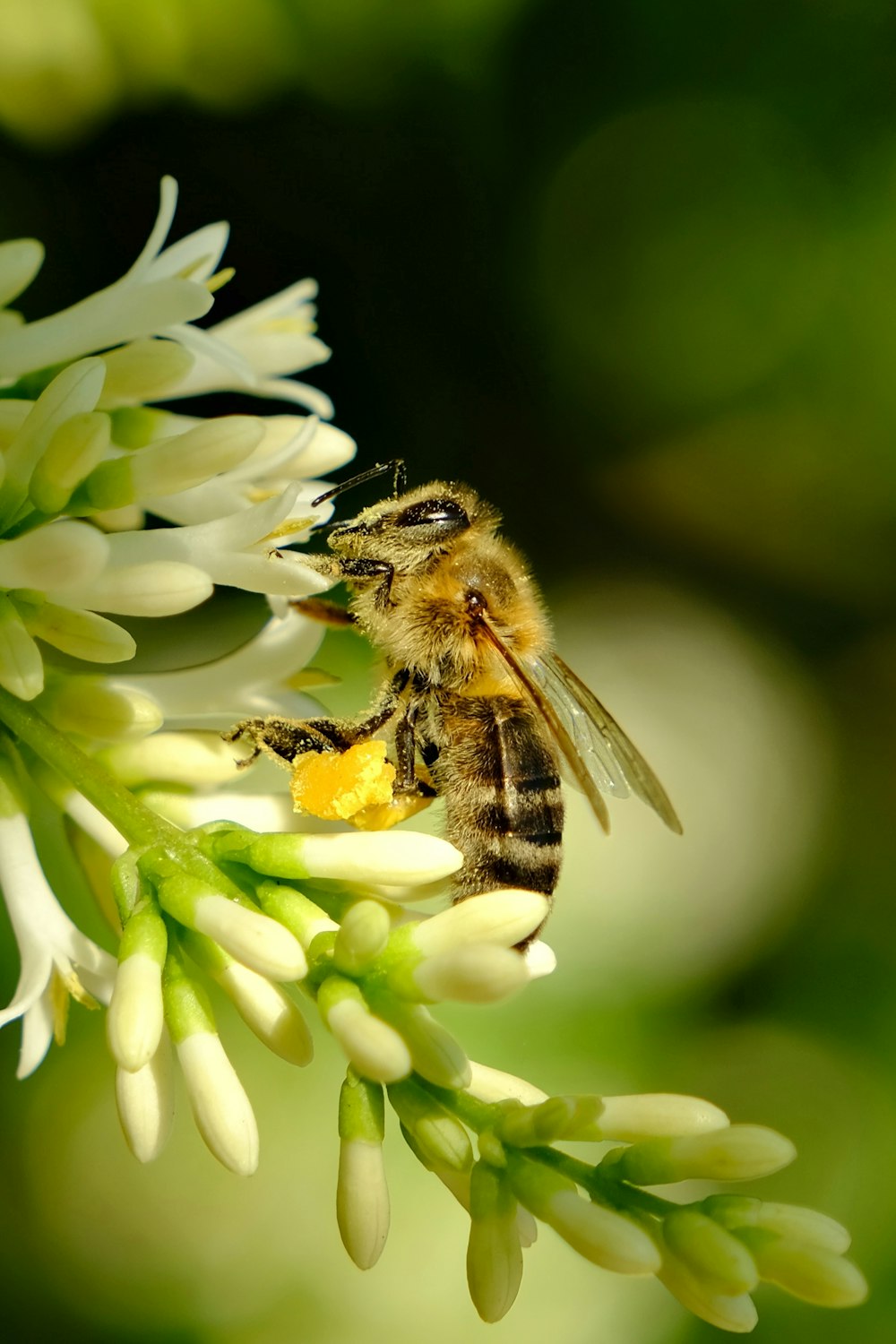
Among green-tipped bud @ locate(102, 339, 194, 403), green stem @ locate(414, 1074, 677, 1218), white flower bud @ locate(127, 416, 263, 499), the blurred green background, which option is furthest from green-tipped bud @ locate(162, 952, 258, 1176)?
the blurred green background

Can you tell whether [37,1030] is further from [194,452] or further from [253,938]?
[194,452]

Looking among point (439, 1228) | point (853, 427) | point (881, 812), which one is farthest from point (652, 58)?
point (439, 1228)

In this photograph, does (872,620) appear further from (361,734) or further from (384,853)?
(384,853)

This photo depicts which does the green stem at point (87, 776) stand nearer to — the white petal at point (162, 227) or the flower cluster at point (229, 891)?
the flower cluster at point (229, 891)

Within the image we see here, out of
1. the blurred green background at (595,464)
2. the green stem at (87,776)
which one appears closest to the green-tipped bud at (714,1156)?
the green stem at (87,776)

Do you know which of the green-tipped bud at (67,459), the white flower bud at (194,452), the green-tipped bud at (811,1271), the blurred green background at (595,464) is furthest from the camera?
the blurred green background at (595,464)
